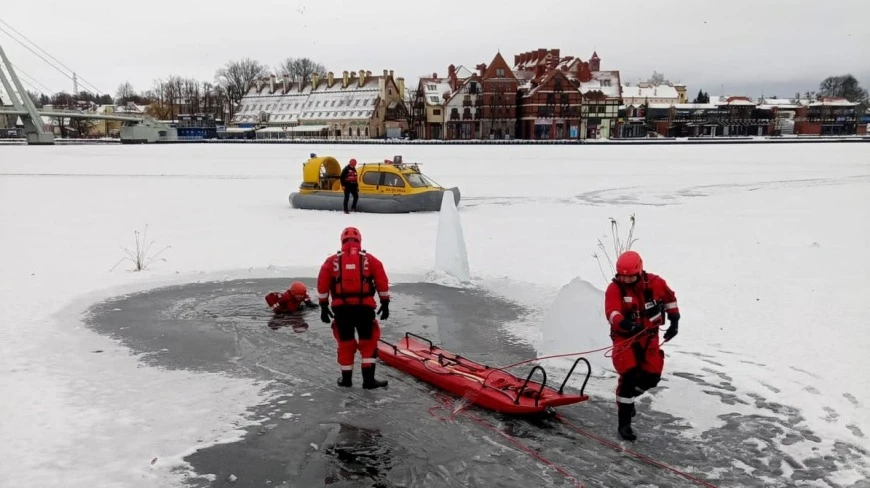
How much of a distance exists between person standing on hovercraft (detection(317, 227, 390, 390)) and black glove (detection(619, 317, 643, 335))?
7.44 ft

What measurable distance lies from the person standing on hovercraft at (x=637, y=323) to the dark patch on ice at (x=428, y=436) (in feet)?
1.45

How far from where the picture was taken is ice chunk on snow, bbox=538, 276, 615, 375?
695cm

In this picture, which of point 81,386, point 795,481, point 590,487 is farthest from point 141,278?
point 795,481

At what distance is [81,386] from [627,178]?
28.0m

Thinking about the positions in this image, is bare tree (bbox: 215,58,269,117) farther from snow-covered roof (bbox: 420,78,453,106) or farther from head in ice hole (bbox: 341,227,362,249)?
head in ice hole (bbox: 341,227,362,249)

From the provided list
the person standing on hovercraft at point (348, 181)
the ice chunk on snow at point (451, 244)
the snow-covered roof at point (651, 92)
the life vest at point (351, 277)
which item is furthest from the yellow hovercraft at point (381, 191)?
the snow-covered roof at point (651, 92)

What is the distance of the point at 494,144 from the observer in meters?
68.9

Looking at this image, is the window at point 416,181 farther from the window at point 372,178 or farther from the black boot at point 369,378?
the black boot at point 369,378

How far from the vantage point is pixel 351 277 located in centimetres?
608

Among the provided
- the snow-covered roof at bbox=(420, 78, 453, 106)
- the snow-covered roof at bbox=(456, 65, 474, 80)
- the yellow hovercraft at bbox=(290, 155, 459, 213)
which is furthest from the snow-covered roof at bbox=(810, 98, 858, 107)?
the yellow hovercraft at bbox=(290, 155, 459, 213)

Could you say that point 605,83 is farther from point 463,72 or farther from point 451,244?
point 451,244

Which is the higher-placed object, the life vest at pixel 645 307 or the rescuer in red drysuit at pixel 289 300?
the life vest at pixel 645 307

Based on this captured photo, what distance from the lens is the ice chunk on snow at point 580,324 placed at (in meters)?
6.95

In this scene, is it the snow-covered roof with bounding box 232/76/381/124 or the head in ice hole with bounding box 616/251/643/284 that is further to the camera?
the snow-covered roof with bounding box 232/76/381/124
